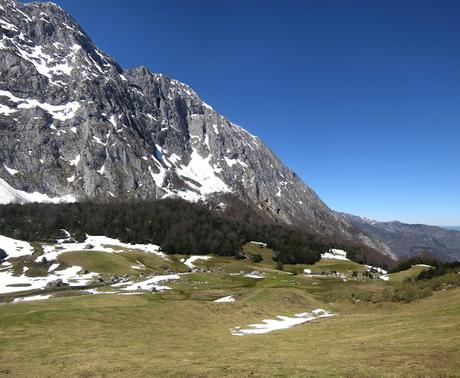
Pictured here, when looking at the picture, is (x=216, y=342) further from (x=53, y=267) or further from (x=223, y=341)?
(x=53, y=267)

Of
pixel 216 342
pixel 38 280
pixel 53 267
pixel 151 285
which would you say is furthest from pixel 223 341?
pixel 53 267

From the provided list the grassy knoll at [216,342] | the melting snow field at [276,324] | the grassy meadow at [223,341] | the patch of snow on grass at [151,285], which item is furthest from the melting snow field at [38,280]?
the melting snow field at [276,324]

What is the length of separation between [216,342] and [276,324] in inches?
936

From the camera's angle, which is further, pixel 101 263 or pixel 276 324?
pixel 101 263

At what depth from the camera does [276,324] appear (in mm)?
72625

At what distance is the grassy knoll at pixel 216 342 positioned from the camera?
33.2 m

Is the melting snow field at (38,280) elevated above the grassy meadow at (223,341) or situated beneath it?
elevated above

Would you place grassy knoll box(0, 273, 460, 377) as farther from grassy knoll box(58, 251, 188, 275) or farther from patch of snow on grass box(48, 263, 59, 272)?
patch of snow on grass box(48, 263, 59, 272)

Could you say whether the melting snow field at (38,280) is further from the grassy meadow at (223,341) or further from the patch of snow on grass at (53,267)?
the grassy meadow at (223,341)

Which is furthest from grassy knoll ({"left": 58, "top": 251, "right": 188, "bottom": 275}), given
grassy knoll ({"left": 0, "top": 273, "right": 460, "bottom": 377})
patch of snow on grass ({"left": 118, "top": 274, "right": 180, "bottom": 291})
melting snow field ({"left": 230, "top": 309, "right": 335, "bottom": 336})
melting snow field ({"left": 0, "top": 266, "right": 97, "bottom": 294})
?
melting snow field ({"left": 230, "top": 309, "right": 335, "bottom": 336})

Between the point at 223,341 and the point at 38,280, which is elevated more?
the point at 38,280

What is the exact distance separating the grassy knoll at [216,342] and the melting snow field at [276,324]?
2.13 m

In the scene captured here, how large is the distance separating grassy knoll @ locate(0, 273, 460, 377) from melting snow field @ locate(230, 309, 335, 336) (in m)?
2.13

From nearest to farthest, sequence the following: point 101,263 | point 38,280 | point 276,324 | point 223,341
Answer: point 223,341
point 276,324
point 38,280
point 101,263
